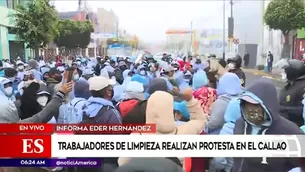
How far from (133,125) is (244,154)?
63cm

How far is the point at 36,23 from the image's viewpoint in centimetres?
450

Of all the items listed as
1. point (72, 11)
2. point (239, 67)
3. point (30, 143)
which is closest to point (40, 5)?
point (72, 11)

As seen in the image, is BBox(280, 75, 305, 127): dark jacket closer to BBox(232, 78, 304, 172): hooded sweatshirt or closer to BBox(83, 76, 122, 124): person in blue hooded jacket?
BBox(232, 78, 304, 172): hooded sweatshirt

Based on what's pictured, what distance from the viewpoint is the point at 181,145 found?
7.54 ft

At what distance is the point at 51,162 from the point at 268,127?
1.20 metres

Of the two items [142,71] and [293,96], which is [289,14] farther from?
[293,96]

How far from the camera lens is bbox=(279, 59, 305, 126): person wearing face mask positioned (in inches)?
134

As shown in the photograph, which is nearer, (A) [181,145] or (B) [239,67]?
(A) [181,145]


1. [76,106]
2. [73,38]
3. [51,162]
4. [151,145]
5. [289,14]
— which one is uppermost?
[289,14]

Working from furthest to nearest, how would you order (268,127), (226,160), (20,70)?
(20,70)
(226,160)
(268,127)

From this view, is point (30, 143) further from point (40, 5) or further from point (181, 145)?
point (40, 5)

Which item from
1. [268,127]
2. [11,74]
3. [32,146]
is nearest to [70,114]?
[32,146]

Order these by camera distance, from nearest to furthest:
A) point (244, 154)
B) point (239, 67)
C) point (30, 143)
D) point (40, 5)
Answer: point (244, 154)
point (30, 143)
point (40, 5)
point (239, 67)

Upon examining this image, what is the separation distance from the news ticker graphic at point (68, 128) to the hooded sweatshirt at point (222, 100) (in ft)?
1.73
